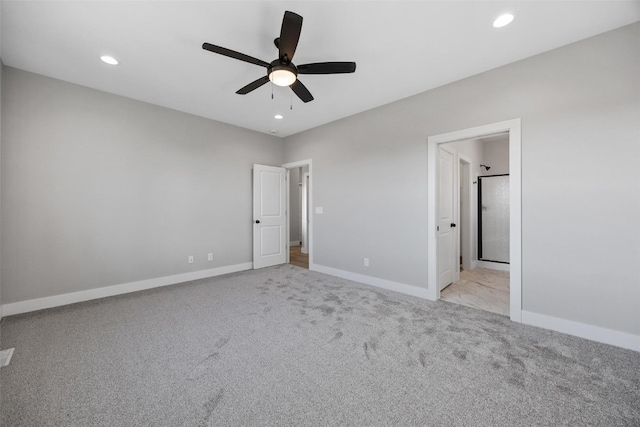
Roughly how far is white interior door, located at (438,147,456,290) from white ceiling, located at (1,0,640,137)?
118 centimetres

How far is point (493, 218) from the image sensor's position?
526 cm

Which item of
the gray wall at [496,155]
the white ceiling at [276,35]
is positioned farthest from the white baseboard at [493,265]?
the white ceiling at [276,35]

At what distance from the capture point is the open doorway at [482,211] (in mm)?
4461

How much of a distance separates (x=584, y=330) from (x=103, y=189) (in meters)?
5.65

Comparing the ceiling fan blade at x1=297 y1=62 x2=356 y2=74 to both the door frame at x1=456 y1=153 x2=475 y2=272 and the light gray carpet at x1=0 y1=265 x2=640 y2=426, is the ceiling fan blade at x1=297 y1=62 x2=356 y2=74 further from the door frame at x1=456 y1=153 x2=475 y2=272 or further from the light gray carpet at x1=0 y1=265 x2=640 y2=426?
the door frame at x1=456 y1=153 x2=475 y2=272

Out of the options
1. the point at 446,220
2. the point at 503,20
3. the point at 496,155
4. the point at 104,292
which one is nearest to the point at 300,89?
the point at 503,20

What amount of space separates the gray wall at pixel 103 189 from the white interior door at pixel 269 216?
451mm

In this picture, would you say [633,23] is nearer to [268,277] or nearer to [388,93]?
[388,93]

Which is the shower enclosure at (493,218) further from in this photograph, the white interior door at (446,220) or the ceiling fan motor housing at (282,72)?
the ceiling fan motor housing at (282,72)

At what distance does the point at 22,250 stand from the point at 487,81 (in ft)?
18.5

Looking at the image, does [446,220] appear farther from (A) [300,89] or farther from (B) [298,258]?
(B) [298,258]

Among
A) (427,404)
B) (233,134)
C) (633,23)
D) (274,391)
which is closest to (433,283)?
(427,404)

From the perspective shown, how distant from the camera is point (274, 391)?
1.67 meters

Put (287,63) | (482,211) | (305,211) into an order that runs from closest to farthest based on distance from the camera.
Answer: (287,63) → (482,211) → (305,211)
